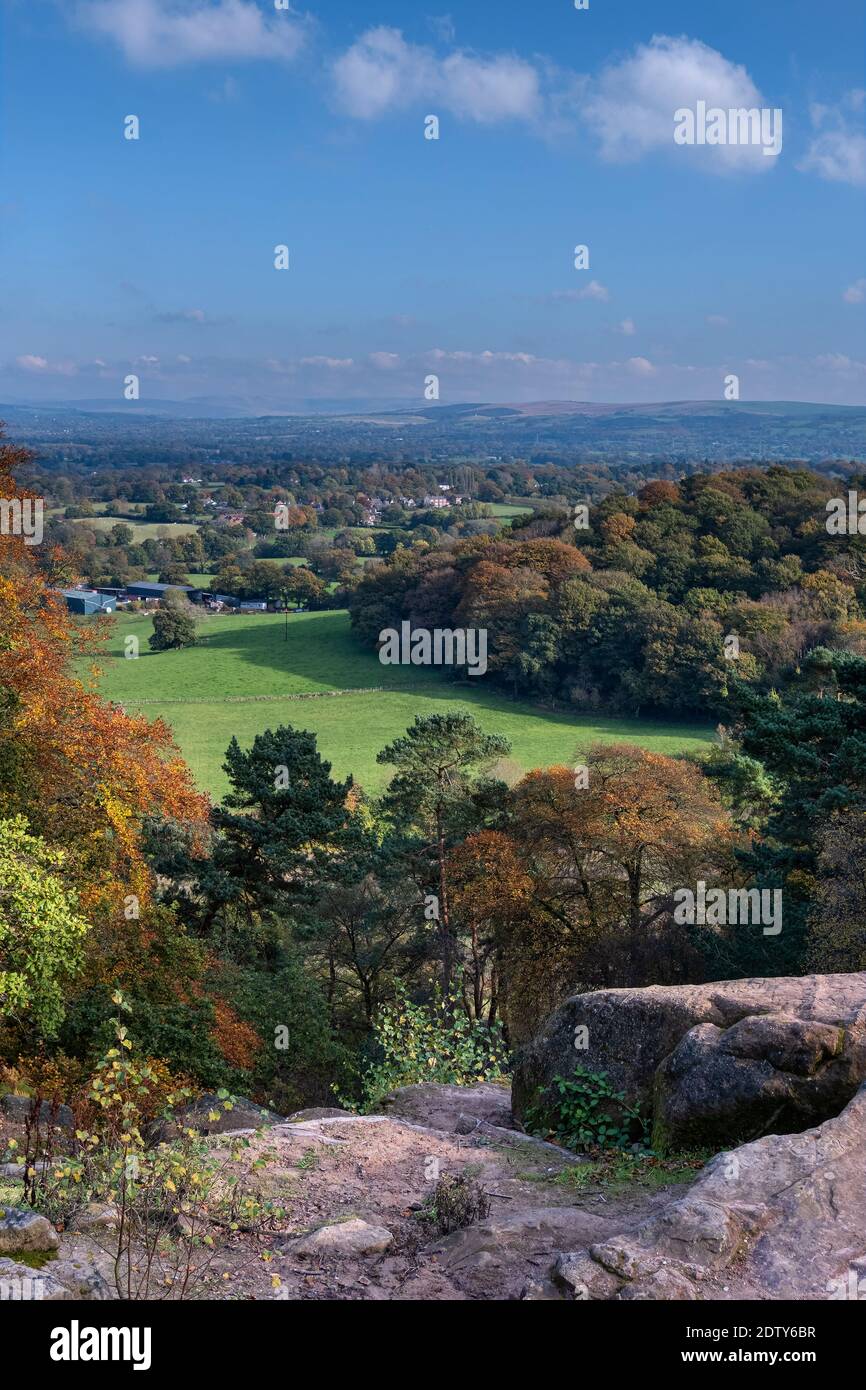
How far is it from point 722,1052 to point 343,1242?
152 inches

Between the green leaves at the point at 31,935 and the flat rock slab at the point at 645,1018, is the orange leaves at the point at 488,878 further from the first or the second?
the flat rock slab at the point at 645,1018

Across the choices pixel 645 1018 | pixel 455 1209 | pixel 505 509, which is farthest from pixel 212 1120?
pixel 505 509

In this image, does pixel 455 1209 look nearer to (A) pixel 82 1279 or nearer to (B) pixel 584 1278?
(B) pixel 584 1278

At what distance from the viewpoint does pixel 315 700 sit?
82562 millimetres

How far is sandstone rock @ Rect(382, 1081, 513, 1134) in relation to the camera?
12750 millimetres

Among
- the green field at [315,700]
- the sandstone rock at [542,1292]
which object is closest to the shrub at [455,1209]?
the sandstone rock at [542,1292]

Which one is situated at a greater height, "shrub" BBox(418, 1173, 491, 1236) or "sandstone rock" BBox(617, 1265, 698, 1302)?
"sandstone rock" BBox(617, 1265, 698, 1302)

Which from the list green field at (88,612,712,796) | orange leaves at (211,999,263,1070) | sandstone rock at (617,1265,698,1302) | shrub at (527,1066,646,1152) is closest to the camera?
sandstone rock at (617,1265,698,1302)

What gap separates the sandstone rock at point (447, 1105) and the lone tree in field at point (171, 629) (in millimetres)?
86527

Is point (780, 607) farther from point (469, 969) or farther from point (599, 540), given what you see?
point (469, 969)

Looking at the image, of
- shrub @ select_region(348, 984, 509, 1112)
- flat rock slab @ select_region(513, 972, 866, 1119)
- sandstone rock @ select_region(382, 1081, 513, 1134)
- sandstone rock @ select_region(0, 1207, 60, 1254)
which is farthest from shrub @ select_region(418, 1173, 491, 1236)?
shrub @ select_region(348, 984, 509, 1112)

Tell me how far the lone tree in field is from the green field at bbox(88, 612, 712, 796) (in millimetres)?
1035

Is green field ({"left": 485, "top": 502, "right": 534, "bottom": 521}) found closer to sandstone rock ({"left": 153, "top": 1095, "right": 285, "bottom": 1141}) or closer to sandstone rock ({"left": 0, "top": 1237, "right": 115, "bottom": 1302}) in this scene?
sandstone rock ({"left": 153, "top": 1095, "right": 285, "bottom": 1141})

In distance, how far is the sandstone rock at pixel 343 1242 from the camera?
323 inches
